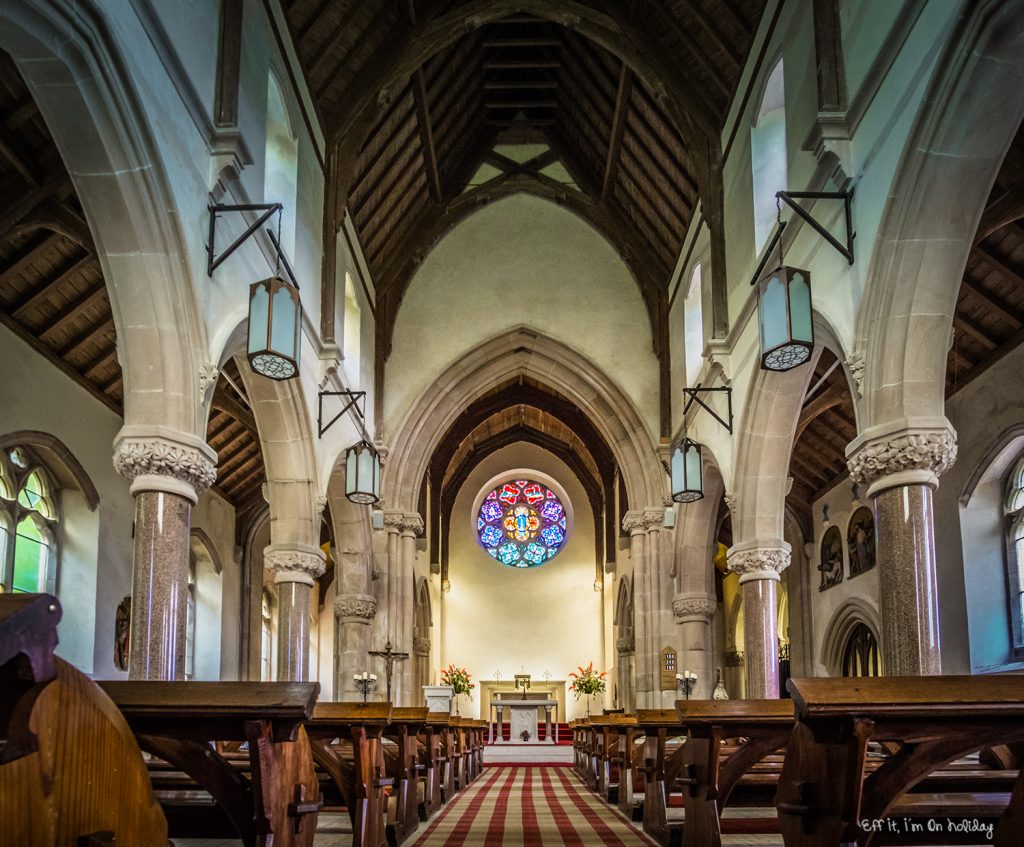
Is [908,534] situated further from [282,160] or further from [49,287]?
[49,287]

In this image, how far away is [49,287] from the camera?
11.4 metres

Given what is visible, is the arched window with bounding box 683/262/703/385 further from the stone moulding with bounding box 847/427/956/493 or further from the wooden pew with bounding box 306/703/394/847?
the wooden pew with bounding box 306/703/394/847

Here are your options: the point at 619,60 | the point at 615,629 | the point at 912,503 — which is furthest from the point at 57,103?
the point at 615,629

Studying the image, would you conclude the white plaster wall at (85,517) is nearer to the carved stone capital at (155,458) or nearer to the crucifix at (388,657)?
the crucifix at (388,657)

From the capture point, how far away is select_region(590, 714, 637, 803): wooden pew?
9102mm

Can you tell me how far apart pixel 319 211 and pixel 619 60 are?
4541 millimetres

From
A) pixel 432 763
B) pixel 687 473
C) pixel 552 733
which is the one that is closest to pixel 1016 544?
pixel 687 473

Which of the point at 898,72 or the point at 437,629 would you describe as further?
the point at 437,629

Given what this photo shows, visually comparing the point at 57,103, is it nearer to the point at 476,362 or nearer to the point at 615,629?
the point at 476,362

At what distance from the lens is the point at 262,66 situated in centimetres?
1015

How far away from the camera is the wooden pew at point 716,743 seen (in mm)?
4844

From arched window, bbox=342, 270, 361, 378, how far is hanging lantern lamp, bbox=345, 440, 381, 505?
2886mm

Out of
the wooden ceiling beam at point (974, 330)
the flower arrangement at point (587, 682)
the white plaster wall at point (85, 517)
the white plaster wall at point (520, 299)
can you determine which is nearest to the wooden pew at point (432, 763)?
the white plaster wall at point (85, 517)

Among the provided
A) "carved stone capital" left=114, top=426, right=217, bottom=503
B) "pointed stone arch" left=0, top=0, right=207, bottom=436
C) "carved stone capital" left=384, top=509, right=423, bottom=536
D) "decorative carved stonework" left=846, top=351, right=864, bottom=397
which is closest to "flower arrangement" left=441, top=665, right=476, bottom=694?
"carved stone capital" left=384, top=509, right=423, bottom=536
